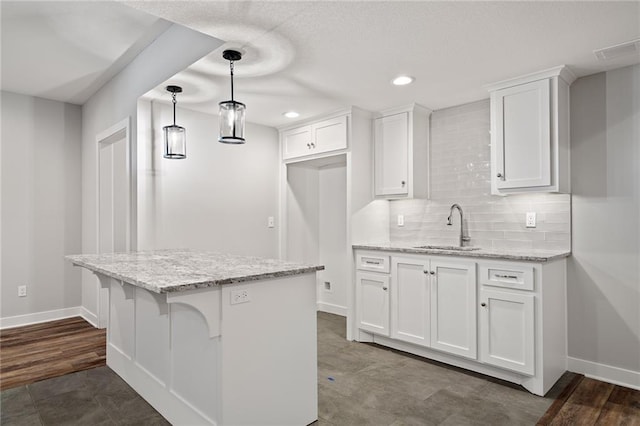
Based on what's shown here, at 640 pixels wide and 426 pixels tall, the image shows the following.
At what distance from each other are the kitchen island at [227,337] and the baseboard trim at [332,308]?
2479mm

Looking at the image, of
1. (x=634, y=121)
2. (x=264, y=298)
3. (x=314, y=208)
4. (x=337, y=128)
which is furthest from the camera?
(x=314, y=208)

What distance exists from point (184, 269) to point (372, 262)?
198 cm

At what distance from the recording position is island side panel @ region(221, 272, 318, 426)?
73.0 inches

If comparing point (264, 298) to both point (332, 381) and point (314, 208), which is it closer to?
point (332, 381)

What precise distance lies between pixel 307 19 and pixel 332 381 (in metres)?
2.37

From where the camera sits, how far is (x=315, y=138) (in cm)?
405

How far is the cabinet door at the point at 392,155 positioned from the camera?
3.67m

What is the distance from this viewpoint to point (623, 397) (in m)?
2.53

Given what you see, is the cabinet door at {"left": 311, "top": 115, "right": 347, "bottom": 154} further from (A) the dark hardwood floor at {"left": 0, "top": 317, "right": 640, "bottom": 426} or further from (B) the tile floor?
(A) the dark hardwood floor at {"left": 0, "top": 317, "right": 640, "bottom": 426}

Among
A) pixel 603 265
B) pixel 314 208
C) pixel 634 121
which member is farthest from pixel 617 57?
pixel 314 208

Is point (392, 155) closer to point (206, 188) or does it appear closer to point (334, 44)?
point (334, 44)

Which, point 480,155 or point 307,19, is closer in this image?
point 307,19

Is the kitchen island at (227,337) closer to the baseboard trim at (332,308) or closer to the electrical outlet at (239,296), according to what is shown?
the electrical outlet at (239,296)

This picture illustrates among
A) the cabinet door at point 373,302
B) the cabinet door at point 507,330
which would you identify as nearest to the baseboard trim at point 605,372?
the cabinet door at point 507,330
